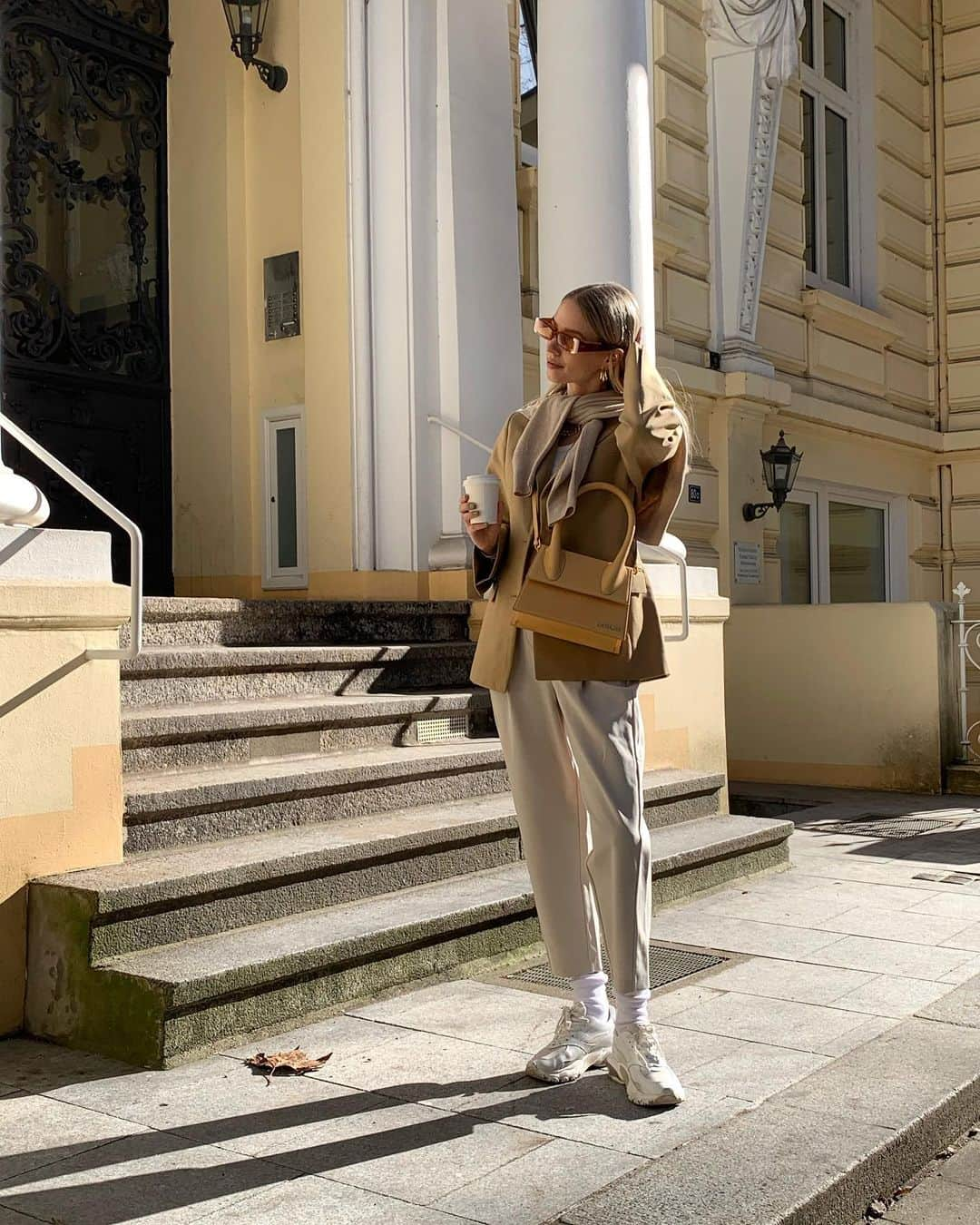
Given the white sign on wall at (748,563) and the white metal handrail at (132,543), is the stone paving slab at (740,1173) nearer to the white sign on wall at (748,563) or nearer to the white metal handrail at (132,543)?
the white metal handrail at (132,543)

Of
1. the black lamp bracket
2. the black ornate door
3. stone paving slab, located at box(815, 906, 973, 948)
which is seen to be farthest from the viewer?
the black lamp bracket

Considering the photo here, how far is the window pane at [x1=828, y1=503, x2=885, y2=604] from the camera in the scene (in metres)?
13.3

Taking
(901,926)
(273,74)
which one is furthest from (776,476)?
(901,926)

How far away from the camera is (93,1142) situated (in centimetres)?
306

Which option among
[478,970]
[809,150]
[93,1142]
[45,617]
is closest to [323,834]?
[478,970]

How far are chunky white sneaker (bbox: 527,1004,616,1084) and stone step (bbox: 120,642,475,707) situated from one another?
239cm

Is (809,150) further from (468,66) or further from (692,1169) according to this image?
(692,1169)

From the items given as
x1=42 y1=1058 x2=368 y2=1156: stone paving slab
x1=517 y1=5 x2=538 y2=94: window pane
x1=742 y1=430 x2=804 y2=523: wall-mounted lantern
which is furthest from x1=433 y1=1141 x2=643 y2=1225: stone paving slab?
x1=742 y1=430 x2=804 y2=523: wall-mounted lantern

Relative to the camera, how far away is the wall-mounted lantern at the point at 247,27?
7.86 meters

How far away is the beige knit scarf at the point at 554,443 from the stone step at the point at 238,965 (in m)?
1.47

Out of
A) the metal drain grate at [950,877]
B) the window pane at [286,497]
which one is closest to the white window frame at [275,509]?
the window pane at [286,497]

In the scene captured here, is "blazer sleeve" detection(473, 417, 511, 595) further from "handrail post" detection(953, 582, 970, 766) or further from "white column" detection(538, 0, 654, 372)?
"handrail post" detection(953, 582, 970, 766)

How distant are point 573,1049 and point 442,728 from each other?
9.30ft

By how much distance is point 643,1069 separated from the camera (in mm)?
3236
